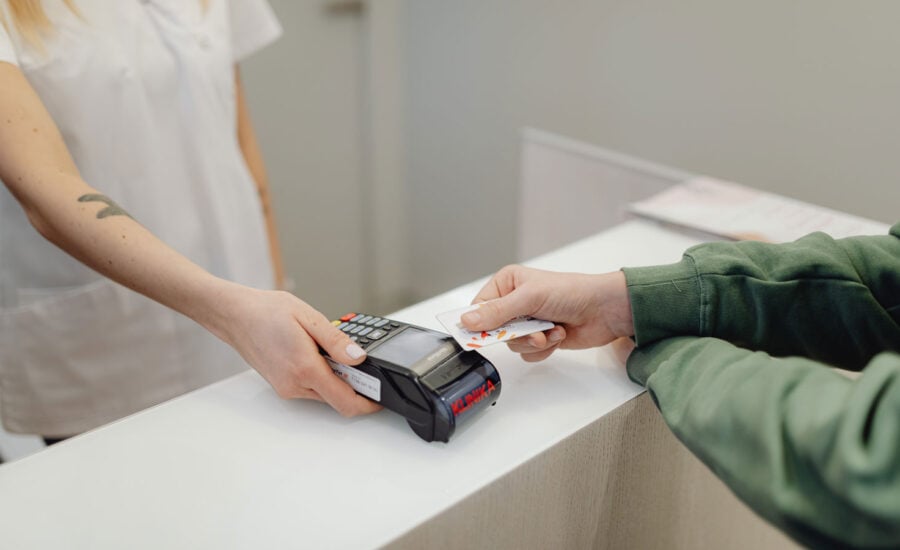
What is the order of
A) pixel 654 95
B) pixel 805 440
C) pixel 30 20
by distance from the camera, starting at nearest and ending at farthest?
pixel 805 440 → pixel 30 20 → pixel 654 95

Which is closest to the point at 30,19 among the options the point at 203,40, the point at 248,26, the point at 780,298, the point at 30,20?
the point at 30,20

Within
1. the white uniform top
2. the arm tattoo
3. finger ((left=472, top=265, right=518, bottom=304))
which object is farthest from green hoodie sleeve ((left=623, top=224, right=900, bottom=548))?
the white uniform top

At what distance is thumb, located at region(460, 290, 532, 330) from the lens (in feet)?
1.98

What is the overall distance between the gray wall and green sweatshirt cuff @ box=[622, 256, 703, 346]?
71cm

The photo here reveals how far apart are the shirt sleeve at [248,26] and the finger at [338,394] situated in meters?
0.67

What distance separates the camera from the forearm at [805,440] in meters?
0.40

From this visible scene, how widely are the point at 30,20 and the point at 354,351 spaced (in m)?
0.55

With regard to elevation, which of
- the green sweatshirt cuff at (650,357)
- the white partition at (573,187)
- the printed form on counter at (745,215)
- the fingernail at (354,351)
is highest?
the fingernail at (354,351)

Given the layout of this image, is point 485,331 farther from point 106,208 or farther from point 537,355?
point 106,208

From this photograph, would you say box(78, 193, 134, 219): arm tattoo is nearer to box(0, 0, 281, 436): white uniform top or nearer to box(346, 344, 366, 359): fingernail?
box(0, 0, 281, 436): white uniform top

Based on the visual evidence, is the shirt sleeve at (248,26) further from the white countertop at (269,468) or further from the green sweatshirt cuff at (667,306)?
the green sweatshirt cuff at (667,306)

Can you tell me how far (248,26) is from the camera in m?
1.07

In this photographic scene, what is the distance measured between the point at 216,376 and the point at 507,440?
0.63 m

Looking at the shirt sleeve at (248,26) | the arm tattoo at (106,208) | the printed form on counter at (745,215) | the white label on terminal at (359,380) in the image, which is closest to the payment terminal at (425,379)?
the white label on terminal at (359,380)
